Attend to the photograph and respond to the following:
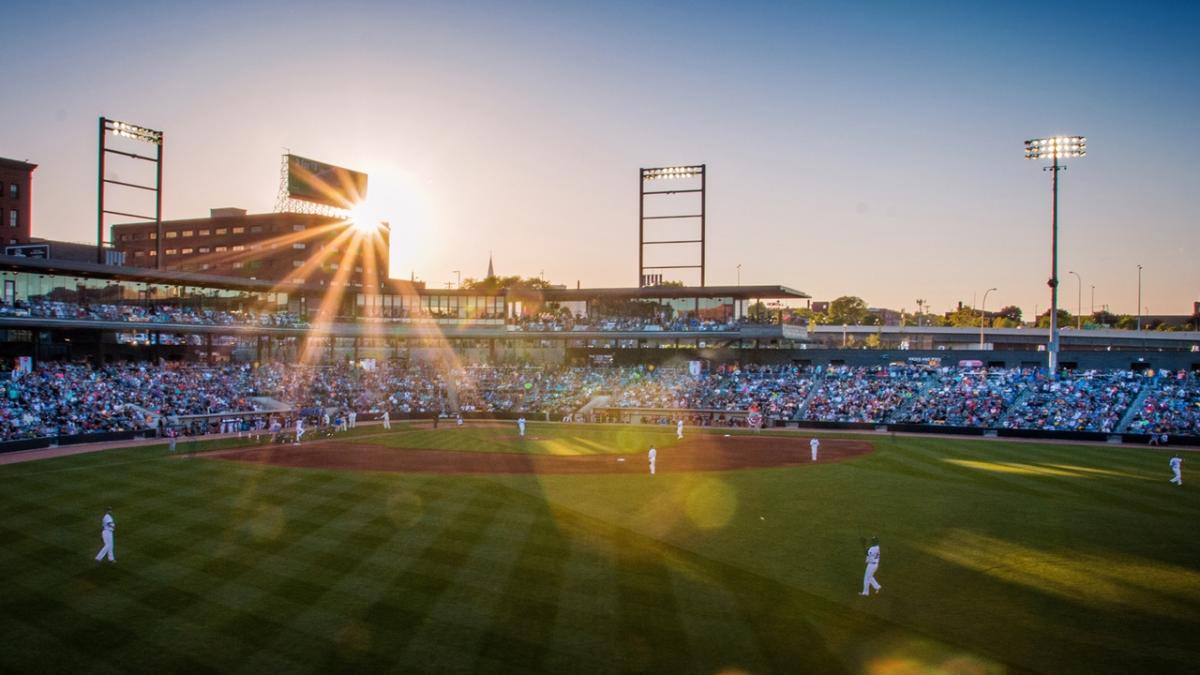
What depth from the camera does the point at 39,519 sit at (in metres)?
21.8

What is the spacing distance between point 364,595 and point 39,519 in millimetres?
13043

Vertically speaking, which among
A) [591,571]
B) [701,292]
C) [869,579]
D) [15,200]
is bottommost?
[591,571]

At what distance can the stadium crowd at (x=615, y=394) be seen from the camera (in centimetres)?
4269

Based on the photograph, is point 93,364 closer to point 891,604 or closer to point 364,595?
point 364,595

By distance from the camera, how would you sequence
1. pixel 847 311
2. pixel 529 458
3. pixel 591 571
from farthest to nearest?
pixel 847 311 → pixel 529 458 → pixel 591 571

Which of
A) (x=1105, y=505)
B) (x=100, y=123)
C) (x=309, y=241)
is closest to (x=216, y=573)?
(x=1105, y=505)

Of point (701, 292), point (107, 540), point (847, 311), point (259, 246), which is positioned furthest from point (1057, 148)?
point (847, 311)


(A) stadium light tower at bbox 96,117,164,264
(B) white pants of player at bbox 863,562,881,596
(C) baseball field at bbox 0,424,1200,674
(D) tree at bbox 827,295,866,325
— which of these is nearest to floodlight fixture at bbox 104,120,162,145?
(A) stadium light tower at bbox 96,117,164,264

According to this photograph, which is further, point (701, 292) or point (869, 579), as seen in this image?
point (701, 292)

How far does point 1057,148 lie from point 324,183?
6256 centimetres

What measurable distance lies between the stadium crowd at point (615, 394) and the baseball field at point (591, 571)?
1346 centimetres

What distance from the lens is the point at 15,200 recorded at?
65.6 m

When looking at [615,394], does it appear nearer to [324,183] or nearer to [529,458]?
[529,458]

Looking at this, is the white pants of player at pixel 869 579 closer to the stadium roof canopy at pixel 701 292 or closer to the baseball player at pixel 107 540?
the baseball player at pixel 107 540
